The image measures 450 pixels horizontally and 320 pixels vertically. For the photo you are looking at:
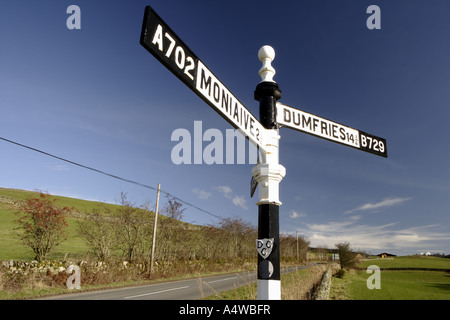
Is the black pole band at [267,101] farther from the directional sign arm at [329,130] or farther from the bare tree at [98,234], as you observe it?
the bare tree at [98,234]

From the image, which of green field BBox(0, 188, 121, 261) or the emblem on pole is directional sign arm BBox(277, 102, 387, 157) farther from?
green field BBox(0, 188, 121, 261)

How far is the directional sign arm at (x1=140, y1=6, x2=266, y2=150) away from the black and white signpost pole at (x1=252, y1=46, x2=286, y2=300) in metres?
0.18

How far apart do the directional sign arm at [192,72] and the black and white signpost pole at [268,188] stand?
18 centimetres

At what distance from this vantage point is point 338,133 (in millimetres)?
3010

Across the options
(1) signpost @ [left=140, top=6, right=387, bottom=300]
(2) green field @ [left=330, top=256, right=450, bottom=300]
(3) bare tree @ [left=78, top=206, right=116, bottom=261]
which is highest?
(1) signpost @ [left=140, top=6, right=387, bottom=300]

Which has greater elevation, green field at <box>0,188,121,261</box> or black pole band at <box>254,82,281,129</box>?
black pole band at <box>254,82,281,129</box>

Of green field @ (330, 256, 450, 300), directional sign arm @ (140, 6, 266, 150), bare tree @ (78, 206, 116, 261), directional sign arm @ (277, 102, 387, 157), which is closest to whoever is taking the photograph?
directional sign arm @ (140, 6, 266, 150)

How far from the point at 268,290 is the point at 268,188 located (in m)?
0.76

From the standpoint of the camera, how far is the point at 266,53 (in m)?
2.66

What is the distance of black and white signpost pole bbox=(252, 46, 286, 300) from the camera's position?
2.01m

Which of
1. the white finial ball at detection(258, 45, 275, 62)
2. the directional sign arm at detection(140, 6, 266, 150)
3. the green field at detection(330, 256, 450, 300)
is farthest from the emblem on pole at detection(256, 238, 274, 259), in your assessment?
the green field at detection(330, 256, 450, 300)
